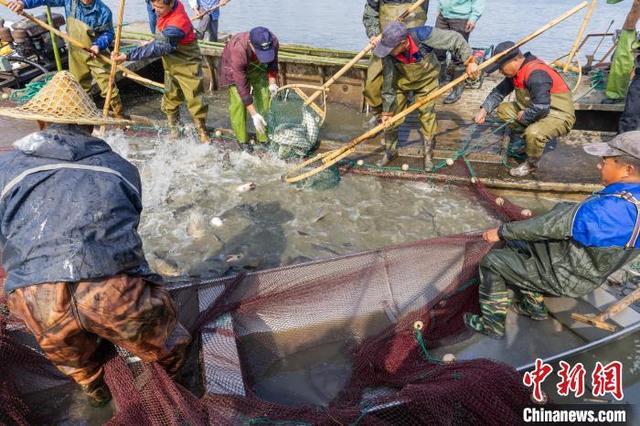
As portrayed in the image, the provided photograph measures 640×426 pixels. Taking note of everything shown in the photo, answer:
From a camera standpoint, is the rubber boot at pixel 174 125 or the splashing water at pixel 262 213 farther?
the rubber boot at pixel 174 125

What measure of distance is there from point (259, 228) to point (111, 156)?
9.11ft

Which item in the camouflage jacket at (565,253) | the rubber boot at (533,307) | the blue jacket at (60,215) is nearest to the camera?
the blue jacket at (60,215)

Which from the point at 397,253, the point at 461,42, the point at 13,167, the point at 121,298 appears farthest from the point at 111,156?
the point at 461,42

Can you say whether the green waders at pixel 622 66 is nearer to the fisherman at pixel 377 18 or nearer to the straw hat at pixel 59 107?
the fisherman at pixel 377 18

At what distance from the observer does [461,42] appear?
565 centimetres

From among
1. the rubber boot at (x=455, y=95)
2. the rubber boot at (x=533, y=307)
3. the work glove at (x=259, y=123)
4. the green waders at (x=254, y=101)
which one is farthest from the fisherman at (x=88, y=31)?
the rubber boot at (x=533, y=307)

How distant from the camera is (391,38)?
532 cm

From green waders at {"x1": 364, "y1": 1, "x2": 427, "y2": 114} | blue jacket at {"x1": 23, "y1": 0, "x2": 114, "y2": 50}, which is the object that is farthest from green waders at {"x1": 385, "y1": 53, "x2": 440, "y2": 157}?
blue jacket at {"x1": 23, "y1": 0, "x2": 114, "y2": 50}

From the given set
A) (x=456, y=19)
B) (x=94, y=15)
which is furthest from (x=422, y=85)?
(x=94, y=15)

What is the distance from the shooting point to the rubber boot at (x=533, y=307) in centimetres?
360

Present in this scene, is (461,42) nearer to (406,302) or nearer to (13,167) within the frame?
(406,302)

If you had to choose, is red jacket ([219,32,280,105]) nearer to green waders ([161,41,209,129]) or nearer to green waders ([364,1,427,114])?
green waders ([161,41,209,129])

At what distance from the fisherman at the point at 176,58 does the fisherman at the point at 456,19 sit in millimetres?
4809

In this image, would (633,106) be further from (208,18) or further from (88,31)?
(208,18)
